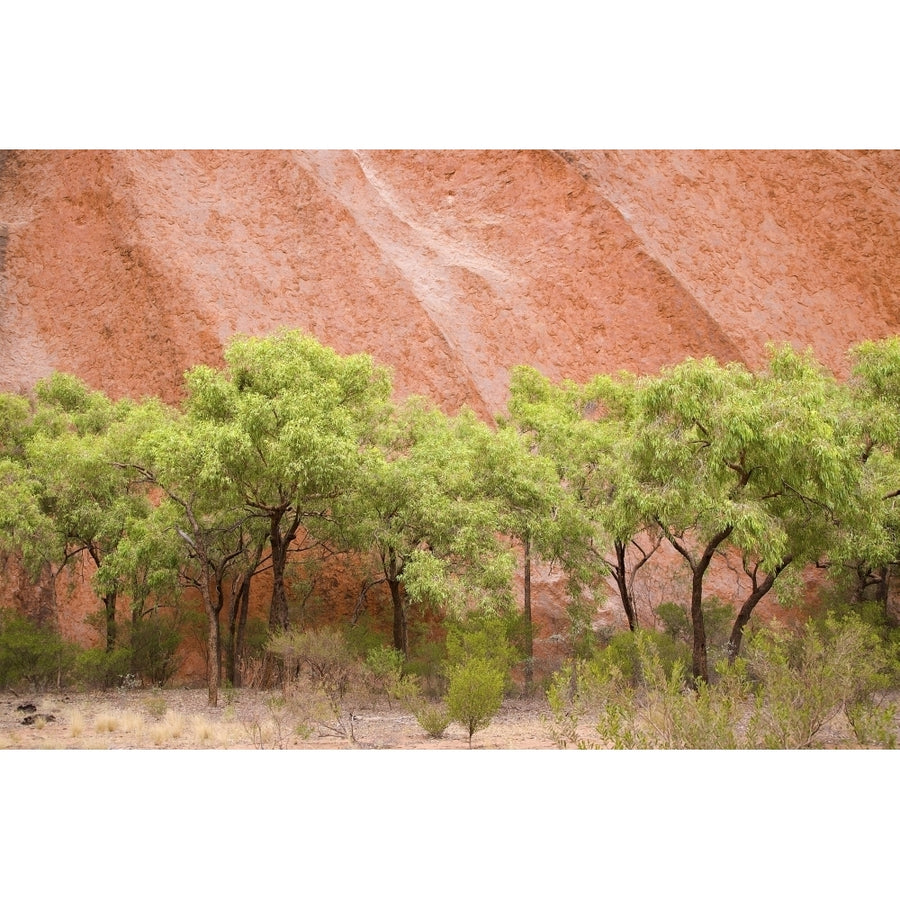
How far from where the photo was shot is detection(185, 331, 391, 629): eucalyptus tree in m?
14.1

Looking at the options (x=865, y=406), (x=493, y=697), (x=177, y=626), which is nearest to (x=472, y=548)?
(x=493, y=697)

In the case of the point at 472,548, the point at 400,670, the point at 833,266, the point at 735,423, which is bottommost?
the point at 400,670

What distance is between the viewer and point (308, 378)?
48.8 ft

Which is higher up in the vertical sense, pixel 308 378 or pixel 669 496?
pixel 308 378

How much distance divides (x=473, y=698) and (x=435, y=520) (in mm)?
4339

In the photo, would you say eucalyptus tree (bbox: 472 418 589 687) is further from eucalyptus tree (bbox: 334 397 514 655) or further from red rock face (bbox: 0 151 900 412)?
red rock face (bbox: 0 151 900 412)

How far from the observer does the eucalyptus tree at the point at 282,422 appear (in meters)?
14.1

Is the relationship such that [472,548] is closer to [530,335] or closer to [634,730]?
[634,730]

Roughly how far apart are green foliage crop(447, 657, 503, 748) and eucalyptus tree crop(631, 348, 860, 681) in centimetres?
276

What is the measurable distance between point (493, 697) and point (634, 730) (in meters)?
2.35

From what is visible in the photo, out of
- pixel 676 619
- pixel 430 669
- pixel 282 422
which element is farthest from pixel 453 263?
pixel 282 422

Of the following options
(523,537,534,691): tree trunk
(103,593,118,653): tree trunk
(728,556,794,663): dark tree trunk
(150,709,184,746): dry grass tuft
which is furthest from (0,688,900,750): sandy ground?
(103,593,118,653): tree trunk

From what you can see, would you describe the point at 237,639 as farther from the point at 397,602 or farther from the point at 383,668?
the point at 383,668

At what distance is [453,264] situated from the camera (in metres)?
29.7
